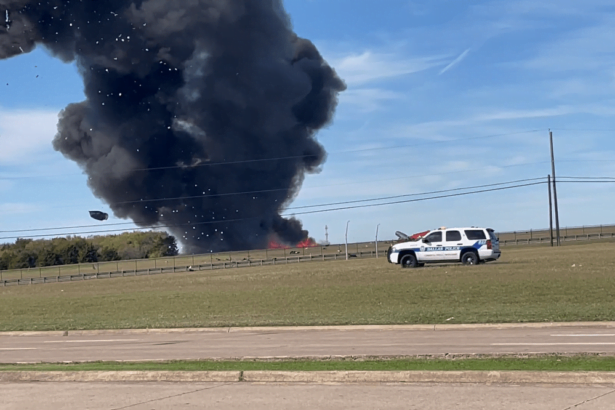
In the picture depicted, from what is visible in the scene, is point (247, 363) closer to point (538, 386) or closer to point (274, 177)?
point (538, 386)

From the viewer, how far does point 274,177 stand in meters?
115

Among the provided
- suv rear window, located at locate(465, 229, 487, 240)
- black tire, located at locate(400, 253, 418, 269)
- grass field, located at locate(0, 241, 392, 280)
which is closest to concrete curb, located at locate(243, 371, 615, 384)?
suv rear window, located at locate(465, 229, 487, 240)

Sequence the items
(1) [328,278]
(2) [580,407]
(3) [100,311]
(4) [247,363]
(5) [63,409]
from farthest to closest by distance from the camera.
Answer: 1. (1) [328,278]
2. (3) [100,311]
3. (4) [247,363]
4. (5) [63,409]
5. (2) [580,407]

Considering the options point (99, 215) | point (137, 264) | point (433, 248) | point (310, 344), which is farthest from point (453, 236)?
point (99, 215)

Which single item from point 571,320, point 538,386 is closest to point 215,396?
point 538,386

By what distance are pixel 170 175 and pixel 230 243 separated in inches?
527

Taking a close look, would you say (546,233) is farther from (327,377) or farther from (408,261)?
(327,377)

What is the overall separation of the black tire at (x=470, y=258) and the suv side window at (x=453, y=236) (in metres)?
0.82

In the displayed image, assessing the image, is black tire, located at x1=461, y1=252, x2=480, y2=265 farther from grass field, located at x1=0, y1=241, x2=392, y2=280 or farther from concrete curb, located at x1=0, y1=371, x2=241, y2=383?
grass field, located at x1=0, y1=241, x2=392, y2=280

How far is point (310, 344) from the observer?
14.0 metres

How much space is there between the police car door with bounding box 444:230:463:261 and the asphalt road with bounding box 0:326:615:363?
1838 cm

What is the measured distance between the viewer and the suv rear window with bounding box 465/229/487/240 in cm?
3412

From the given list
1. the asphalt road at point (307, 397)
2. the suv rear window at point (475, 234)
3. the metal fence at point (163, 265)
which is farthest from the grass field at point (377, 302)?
the metal fence at point (163, 265)

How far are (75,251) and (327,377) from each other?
308ft
